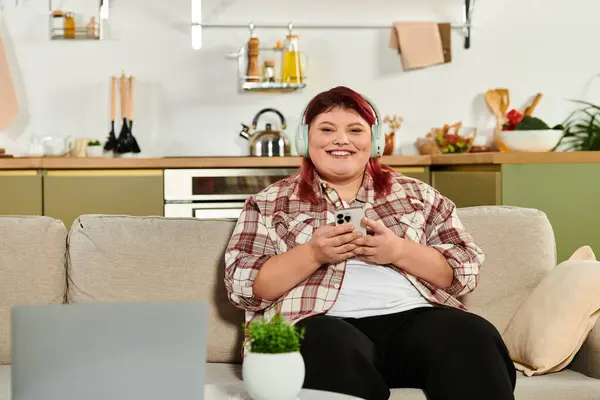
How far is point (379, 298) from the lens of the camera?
2.14 m

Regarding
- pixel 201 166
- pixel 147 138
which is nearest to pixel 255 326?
pixel 201 166

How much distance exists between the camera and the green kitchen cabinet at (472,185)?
12.3 feet

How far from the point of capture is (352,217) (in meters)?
2.13

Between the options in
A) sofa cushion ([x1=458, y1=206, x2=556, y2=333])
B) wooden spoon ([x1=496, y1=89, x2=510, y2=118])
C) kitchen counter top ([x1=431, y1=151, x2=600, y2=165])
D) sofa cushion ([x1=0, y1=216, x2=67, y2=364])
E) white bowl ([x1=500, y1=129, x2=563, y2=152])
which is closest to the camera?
sofa cushion ([x1=0, y1=216, x2=67, y2=364])

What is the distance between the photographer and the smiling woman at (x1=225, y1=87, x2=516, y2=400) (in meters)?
1.88

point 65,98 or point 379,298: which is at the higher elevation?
point 65,98

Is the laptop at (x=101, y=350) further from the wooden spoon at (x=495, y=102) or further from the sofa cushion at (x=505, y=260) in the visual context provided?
the wooden spoon at (x=495, y=102)

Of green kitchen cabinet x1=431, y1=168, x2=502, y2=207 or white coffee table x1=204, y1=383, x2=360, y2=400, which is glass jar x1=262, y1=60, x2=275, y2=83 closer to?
green kitchen cabinet x1=431, y1=168, x2=502, y2=207

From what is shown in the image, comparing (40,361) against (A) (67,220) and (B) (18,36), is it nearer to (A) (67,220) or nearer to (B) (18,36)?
(A) (67,220)

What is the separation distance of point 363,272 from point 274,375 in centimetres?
80

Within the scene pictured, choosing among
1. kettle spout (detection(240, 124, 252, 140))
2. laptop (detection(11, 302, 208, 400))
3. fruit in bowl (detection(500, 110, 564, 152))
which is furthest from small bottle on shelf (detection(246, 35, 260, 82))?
laptop (detection(11, 302, 208, 400))

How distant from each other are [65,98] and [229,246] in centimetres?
301

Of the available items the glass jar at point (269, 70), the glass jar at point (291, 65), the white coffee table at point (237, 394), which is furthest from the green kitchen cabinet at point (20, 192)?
the white coffee table at point (237, 394)

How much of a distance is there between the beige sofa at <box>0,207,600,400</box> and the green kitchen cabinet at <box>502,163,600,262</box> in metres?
1.38
